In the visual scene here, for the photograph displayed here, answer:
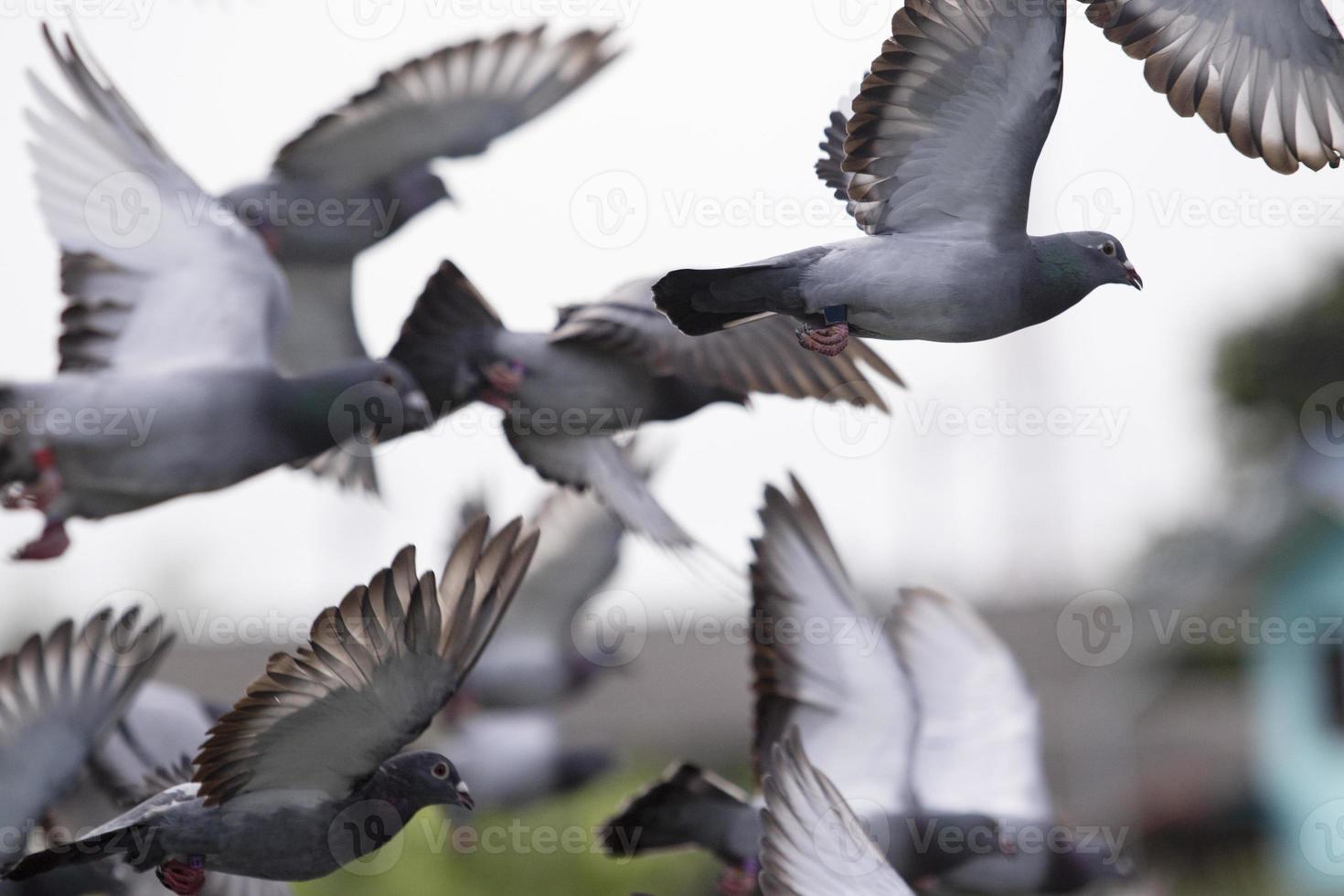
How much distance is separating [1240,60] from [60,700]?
7.89ft

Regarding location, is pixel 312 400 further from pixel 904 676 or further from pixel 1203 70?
pixel 1203 70

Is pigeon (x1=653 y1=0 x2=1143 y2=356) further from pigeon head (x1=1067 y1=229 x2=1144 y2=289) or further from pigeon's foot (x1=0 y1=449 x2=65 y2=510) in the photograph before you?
pigeon's foot (x1=0 y1=449 x2=65 y2=510)

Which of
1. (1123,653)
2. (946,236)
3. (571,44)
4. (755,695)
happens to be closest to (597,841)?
(755,695)

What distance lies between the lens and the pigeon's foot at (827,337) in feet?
7.97

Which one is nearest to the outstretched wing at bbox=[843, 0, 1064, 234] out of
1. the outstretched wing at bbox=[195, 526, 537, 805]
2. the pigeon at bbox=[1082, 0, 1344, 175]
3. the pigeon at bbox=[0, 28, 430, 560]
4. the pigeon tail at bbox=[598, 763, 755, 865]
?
the pigeon at bbox=[1082, 0, 1344, 175]

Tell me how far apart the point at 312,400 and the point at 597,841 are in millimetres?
1051

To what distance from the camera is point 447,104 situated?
3854 mm

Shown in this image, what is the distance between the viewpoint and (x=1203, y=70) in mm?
2389

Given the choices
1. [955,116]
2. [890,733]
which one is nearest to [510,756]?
[890,733]

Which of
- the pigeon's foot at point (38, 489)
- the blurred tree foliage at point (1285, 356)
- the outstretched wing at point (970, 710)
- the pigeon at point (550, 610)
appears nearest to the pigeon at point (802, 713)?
the outstretched wing at point (970, 710)

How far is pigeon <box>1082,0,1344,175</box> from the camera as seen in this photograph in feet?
7.79

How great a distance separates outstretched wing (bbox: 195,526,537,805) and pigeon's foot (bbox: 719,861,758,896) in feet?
3.45

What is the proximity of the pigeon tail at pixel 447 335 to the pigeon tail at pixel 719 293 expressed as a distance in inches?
29.1

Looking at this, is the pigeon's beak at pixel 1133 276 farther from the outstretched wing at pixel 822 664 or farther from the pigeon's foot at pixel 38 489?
the pigeon's foot at pixel 38 489
